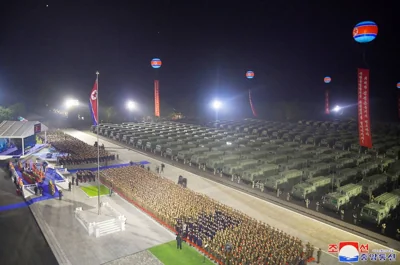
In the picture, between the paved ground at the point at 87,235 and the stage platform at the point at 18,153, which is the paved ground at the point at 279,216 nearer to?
the paved ground at the point at 87,235

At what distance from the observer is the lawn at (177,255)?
17047mm

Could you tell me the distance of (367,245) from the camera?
766 inches

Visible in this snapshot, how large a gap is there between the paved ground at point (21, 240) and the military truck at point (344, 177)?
27.4 meters

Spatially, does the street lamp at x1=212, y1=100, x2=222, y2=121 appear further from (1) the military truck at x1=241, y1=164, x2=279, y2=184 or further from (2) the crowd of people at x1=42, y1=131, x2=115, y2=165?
(1) the military truck at x1=241, y1=164, x2=279, y2=184

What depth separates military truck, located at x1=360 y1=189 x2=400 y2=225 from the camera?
2189 cm

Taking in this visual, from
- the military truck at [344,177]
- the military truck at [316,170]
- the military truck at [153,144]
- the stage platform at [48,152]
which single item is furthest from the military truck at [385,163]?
the stage platform at [48,152]

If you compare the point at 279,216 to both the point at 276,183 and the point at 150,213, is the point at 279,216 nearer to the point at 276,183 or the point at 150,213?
the point at 276,183

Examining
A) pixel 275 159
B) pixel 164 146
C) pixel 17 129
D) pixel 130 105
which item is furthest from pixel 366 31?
pixel 130 105

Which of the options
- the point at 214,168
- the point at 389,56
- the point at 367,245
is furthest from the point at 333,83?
the point at 367,245

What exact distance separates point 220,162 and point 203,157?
10.3 feet

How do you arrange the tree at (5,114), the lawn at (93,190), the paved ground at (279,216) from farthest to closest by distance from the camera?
the tree at (5,114)
the lawn at (93,190)
the paved ground at (279,216)

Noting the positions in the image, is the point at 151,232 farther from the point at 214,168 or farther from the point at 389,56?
the point at 389,56

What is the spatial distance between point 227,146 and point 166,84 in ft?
234

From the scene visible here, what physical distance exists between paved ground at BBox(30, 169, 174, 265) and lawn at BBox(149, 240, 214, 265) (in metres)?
0.74
